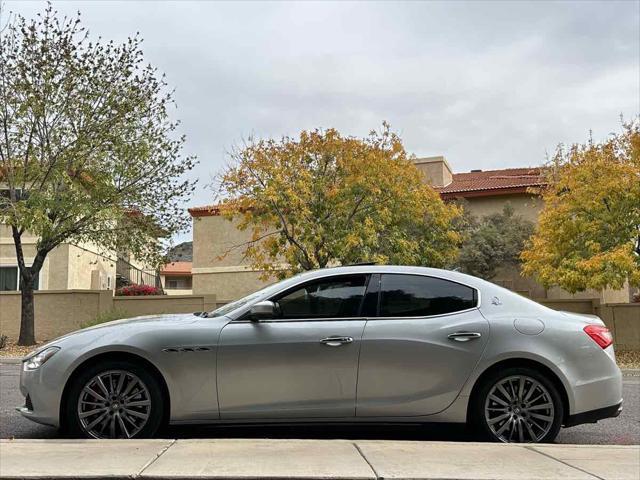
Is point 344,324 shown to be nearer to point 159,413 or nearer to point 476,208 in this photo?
point 159,413

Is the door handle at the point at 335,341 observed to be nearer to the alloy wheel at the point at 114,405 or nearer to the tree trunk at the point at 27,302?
the alloy wheel at the point at 114,405

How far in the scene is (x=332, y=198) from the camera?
68.1 feet

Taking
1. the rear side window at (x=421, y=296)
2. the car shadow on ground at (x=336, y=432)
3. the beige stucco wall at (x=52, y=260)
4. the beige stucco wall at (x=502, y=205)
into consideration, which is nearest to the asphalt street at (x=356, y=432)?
the car shadow on ground at (x=336, y=432)

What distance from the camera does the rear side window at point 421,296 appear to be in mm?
5527

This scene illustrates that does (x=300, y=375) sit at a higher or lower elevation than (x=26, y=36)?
lower

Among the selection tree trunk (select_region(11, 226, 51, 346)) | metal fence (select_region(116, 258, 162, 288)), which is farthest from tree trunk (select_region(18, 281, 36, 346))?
metal fence (select_region(116, 258, 162, 288))

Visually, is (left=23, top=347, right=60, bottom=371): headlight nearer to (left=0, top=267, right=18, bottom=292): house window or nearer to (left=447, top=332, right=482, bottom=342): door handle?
(left=447, top=332, right=482, bottom=342): door handle

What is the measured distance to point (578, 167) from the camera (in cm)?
1895

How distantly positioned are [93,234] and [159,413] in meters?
16.5

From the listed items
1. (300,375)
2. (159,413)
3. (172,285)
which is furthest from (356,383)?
(172,285)

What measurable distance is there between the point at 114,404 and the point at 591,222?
1642cm

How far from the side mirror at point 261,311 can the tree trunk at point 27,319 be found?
56.4 ft

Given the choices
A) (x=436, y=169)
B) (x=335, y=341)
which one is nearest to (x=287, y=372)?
(x=335, y=341)

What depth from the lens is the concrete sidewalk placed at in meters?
4.10
